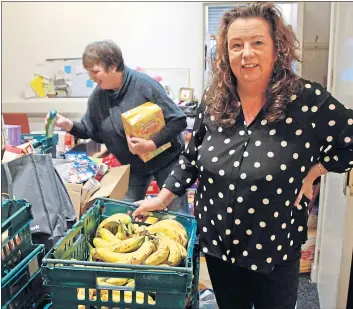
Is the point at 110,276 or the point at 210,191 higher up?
the point at 210,191

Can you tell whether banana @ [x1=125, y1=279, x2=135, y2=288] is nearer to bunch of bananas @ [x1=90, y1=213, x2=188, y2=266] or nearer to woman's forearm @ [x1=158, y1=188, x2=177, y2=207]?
bunch of bananas @ [x1=90, y1=213, x2=188, y2=266]

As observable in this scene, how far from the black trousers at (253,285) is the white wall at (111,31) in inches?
104

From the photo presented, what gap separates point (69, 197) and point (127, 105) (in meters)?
0.68

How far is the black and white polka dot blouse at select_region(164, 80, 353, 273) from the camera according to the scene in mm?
1191

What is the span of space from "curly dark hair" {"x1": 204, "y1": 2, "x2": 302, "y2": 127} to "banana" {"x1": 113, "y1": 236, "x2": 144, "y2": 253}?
0.44 m

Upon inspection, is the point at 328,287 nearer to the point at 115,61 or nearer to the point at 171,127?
the point at 171,127

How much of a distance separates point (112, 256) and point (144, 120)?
3.01ft

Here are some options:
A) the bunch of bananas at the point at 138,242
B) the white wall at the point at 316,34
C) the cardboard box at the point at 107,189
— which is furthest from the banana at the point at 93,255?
the white wall at the point at 316,34

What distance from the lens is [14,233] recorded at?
1175 mm

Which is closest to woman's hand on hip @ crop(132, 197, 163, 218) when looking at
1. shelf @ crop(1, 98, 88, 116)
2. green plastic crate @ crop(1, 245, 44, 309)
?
green plastic crate @ crop(1, 245, 44, 309)

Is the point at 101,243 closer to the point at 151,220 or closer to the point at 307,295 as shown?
the point at 151,220

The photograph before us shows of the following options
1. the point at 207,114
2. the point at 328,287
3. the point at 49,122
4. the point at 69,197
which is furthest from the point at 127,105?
the point at 328,287

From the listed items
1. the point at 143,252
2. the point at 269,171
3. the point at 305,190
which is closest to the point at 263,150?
the point at 269,171

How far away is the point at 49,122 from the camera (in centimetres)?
207
